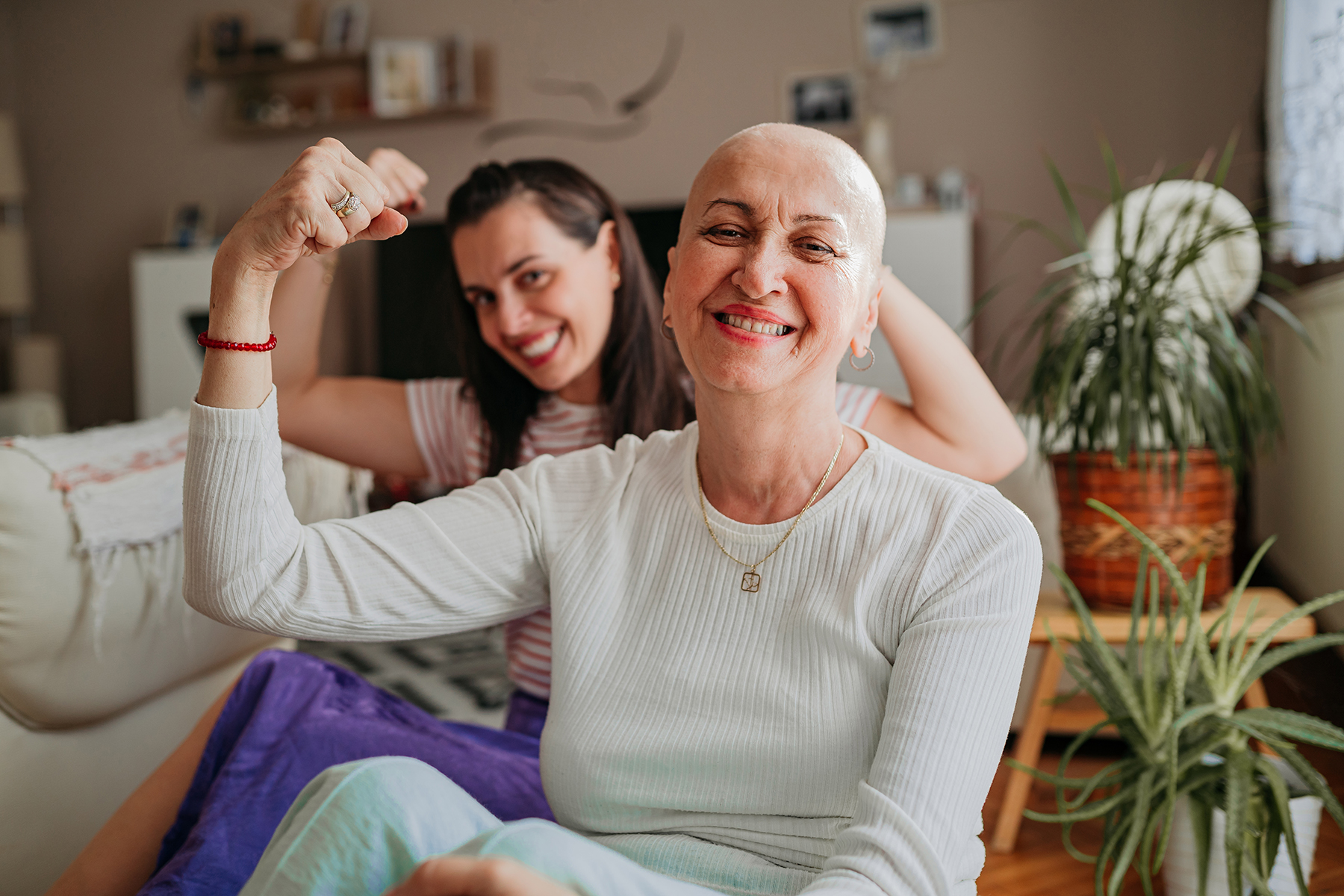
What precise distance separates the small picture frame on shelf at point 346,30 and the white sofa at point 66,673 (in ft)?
14.1

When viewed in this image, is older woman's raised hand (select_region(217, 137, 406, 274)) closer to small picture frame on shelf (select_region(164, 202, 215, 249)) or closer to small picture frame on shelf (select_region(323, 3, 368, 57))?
small picture frame on shelf (select_region(323, 3, 368, 57))

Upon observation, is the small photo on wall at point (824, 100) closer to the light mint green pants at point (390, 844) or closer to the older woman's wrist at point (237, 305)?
the older woman's wrist at point (237, 305)

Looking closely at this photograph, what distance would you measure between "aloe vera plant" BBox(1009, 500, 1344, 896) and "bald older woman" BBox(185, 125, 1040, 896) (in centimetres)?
67

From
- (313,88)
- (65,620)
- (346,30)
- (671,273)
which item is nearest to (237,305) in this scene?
(671,273)

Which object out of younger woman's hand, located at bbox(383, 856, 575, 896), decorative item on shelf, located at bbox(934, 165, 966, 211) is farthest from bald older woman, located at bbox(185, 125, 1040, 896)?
decorative item on shelf, located at bbox(934, 165, 966, 211)

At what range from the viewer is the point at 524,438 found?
61.0 inches

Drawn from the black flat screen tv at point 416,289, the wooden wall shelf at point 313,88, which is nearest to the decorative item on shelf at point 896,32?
the black flat screen tv at point 416,289

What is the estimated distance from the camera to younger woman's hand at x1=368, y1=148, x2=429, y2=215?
1.39m

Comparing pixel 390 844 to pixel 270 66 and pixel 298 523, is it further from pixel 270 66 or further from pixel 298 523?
pixel 270 66

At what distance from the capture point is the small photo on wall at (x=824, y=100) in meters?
4.54

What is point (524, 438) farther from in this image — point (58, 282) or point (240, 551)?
point (58, 282)

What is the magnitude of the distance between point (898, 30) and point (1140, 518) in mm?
3209

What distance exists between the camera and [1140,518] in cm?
185

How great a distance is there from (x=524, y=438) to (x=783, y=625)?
27.9 inches
